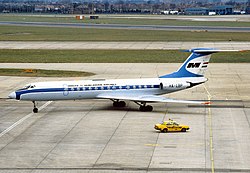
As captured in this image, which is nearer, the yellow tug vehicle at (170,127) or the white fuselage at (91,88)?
the yellow tug vehicle at (170,127)

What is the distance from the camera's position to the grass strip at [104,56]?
88.0 meters

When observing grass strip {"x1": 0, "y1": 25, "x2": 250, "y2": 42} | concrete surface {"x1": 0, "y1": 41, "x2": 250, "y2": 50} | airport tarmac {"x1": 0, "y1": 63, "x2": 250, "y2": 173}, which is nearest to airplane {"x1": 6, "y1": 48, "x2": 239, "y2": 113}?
airport tarmac {"x1": 0, "y1": 63, "x2": 250, "y2": 173}

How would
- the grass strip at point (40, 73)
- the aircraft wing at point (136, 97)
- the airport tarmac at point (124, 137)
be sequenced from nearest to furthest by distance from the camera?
the airport tarmac at point (124, 137) < the aircraft wing at point (136, 97) < the grass strip at point (40, 73)

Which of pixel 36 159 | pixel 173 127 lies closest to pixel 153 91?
pixel 173 127

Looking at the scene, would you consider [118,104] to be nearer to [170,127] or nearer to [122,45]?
[170,127]

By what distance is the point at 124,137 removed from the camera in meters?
42.2

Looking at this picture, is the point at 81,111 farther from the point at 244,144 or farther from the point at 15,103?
the point at 244,144

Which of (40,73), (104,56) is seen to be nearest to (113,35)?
(104,56)

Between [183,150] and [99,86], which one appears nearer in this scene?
[183,150]

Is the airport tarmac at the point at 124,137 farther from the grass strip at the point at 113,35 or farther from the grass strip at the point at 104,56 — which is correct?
the grass strip at the point at 113,35

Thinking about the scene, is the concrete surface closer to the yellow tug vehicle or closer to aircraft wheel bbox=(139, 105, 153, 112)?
aircraft wheel bbox=(139, 105, 153, 112)

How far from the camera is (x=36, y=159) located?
36.7m

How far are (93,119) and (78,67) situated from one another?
33186mm

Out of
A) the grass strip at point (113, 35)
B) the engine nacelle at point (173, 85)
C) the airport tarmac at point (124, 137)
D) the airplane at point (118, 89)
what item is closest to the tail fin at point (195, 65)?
the airplane at point (118, 89)
